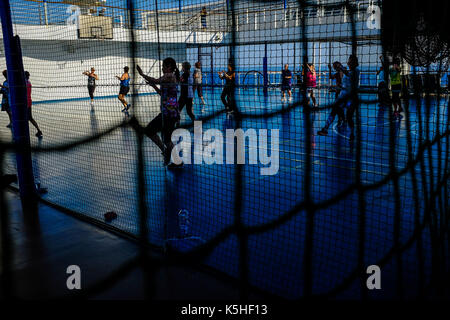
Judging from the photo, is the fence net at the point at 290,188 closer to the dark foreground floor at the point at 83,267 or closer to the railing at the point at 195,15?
the dark foreground floor at the point at 83,267

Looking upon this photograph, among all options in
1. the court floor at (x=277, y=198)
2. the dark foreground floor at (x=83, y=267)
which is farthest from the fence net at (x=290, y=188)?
the dark foreground floor at (x=83, y=267)

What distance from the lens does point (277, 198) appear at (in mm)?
4484

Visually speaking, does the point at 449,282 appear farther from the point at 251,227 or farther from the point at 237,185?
the point at 237,185

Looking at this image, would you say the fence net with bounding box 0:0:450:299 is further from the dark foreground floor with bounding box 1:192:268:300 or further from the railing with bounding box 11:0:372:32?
the railing with bounding box 11:0:372:32

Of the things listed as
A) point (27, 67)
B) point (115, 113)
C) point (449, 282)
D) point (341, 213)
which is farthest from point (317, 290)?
point (27, 67)

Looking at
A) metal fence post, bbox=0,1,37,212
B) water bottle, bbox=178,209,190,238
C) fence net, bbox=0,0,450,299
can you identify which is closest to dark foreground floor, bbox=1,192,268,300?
fence net, bbox=0,0,450,299

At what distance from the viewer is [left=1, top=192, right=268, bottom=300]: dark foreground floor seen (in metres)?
2.63

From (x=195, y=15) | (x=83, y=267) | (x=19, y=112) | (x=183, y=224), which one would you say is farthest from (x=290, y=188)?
(x=195, y=15)

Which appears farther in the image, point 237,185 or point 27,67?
point 27,67

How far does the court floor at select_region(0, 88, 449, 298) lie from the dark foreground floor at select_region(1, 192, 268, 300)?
258mm

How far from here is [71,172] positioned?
231 inches

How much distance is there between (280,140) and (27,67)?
46.0 feet
